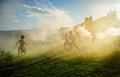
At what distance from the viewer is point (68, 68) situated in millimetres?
36219

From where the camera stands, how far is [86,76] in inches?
1257

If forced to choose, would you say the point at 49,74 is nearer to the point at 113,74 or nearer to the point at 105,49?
the point at 113,74

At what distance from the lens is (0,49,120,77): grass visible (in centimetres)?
3319

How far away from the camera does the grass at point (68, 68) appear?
3319cm

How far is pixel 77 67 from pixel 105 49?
13.2 meters

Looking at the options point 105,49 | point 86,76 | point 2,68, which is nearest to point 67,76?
point 86,76

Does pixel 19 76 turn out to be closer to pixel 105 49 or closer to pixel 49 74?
pixel 49 74

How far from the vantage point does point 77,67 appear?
36312mm

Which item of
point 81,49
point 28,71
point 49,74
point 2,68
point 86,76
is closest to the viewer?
point 86,76

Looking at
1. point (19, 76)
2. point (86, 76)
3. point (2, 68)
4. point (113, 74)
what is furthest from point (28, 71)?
point (113, 74)

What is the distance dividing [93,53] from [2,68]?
1691 centimetres

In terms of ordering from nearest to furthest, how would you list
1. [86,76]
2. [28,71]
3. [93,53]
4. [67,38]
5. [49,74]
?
1. [86,76]
2. [49,74]
3. [28,71]
4. [93,53]
5. [67,38]

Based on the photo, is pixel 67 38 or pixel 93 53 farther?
pixel 67 38

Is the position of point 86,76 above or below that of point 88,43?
below
